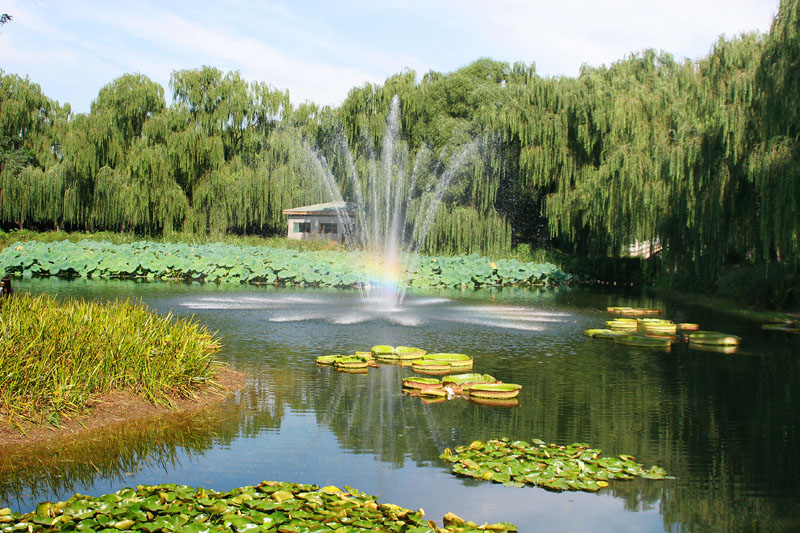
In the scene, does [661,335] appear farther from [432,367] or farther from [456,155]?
[456,155]

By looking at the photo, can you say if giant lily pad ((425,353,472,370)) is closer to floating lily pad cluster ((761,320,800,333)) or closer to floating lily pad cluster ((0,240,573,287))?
floating lily pad cluster ((761,320,800,333))

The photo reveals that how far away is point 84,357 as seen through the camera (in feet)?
22.6

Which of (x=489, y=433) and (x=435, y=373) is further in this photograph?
(x=435, y=373)

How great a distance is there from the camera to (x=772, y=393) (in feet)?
28.1

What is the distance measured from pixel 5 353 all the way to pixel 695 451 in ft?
19.9

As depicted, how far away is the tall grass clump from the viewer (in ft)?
20.8

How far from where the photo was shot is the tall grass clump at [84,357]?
20.8 ft

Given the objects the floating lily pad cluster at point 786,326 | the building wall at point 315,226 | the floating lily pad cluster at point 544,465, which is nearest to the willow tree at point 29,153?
the building wall at point 315,226

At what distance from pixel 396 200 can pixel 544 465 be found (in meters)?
24.0

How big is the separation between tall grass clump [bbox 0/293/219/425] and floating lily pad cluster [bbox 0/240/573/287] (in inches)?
595

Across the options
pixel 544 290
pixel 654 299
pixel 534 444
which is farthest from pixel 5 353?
pixel 544 290

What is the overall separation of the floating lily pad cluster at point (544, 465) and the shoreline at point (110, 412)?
116 inches

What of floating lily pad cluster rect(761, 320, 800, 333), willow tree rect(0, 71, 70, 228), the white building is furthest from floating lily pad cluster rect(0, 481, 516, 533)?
the white building

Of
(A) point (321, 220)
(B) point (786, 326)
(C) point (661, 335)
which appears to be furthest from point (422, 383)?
(A) point (321, 220)
